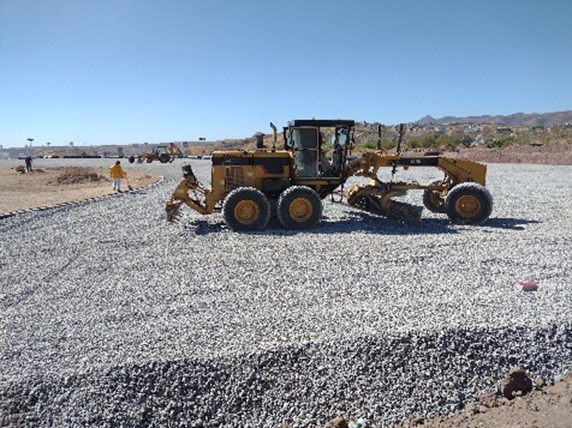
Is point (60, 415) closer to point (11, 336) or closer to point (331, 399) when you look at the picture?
point (11, 336)

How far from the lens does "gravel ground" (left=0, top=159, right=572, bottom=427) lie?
16.7 ft

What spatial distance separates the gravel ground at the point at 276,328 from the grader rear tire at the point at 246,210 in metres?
1.50

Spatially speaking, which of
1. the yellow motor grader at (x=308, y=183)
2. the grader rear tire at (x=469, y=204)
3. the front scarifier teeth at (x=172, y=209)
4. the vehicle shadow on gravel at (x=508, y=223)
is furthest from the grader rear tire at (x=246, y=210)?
the vehicle shadow on gravel at (x=508, y=223)

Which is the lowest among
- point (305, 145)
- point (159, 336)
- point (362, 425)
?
point (362, 425)

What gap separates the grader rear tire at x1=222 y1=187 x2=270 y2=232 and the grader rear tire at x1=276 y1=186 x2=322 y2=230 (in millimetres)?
354

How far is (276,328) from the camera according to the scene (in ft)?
19.9

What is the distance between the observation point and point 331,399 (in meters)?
5.13

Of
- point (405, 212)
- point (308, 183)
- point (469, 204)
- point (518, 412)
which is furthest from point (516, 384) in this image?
point (308, 183)

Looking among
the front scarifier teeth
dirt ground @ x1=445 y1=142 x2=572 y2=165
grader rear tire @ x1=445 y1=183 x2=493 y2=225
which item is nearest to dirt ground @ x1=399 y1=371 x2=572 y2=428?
grader rear tire @ x1=445 y1=183 x2=493 y2=225

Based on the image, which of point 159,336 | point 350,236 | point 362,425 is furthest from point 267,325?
point 350,236

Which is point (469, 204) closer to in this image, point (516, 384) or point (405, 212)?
point (405, 212)

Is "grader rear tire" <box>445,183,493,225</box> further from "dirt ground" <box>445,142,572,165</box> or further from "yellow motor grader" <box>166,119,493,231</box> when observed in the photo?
"dirt ground" <box>445,142,572,165</box>

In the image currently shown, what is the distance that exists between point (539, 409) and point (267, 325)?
9.32 ft

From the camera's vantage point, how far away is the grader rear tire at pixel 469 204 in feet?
39.6
